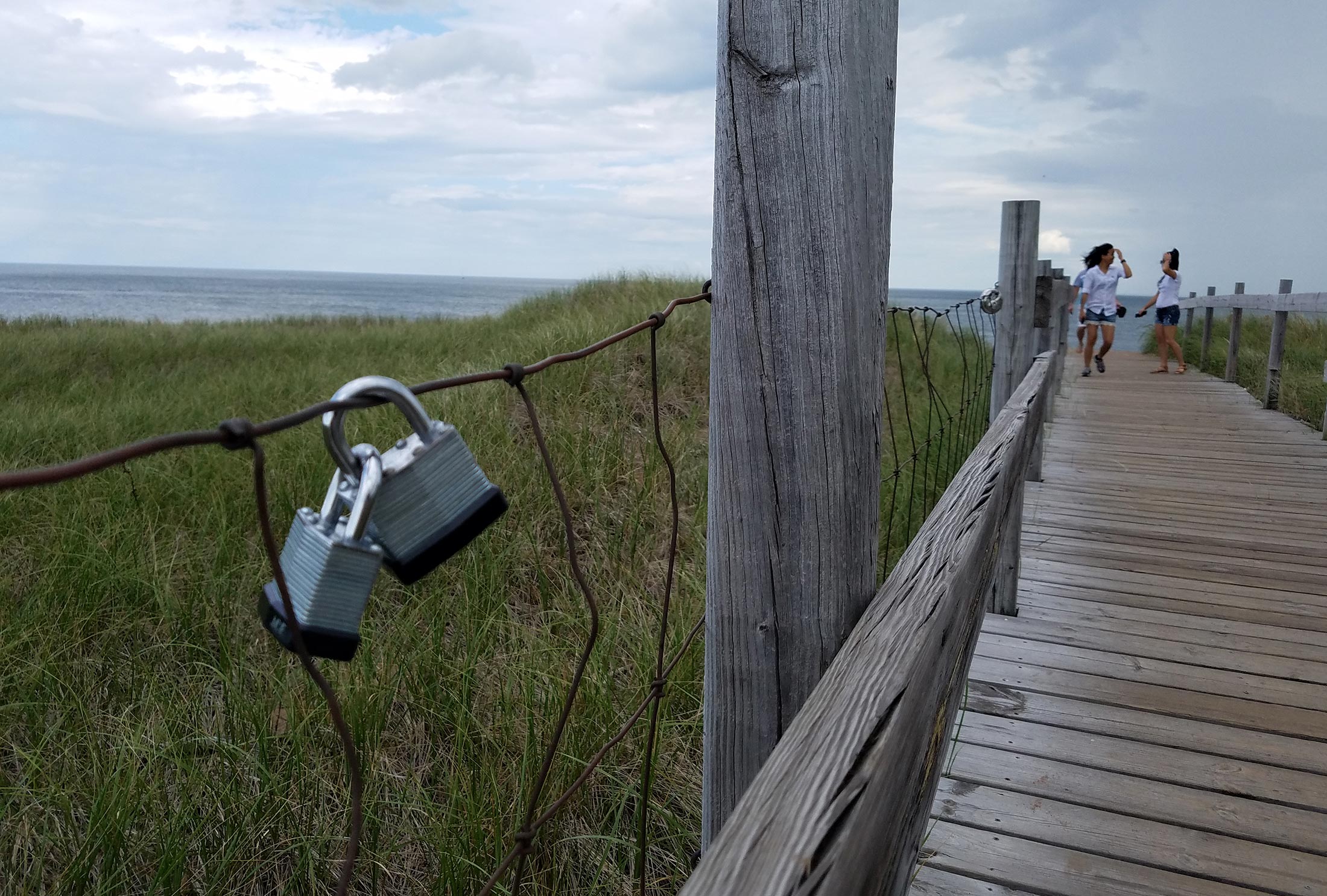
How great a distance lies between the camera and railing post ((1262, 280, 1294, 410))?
761 cm

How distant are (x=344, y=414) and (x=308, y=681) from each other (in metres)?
2.00

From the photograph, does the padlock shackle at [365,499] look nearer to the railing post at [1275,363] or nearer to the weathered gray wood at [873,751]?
the weathered gray wood at [873,751]

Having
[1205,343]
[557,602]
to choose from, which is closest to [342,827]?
[557,602]

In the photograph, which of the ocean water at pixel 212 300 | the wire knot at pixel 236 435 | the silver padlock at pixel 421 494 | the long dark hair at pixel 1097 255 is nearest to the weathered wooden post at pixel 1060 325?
the long dark hair at pixel 1097 255

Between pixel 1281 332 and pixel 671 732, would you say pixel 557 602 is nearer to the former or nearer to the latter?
pixel 671 732

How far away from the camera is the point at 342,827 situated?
1947mm

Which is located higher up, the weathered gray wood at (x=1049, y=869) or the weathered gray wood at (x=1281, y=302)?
the weathered gray wood at (x=1281, y=302)

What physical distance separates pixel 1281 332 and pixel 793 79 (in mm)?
8386

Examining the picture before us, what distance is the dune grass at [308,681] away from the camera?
72.6 inches

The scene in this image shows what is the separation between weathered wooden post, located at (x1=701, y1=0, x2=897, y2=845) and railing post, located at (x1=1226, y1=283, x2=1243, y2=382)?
32.5ft

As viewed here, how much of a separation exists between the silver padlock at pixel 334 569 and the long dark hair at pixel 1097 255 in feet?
35.0

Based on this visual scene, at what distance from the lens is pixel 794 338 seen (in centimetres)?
102

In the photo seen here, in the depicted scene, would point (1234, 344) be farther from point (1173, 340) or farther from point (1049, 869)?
point (1049, 869)

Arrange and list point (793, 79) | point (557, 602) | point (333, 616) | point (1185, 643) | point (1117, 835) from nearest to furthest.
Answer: point (333, 616) < point (793, 79) < point (1117, 835) < point (1185, 643) < point (557, 602)
